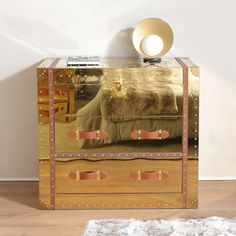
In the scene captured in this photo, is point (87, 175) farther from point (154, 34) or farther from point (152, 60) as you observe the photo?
point (154, 34)

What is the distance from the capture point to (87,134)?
3.22 metres

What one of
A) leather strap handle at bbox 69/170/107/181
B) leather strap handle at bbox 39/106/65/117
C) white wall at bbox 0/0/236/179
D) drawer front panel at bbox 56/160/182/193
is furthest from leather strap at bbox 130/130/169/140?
white wall at bbox 0/0/236/179

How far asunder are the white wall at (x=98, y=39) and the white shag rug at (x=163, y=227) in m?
0.88

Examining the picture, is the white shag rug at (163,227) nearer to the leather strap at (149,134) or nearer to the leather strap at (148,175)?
the leather strap at (148,175)

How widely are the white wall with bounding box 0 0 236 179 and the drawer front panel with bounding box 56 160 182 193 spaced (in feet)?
1.92

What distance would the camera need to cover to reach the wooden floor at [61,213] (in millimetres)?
3023

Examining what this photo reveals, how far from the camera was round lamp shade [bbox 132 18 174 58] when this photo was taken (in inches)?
136

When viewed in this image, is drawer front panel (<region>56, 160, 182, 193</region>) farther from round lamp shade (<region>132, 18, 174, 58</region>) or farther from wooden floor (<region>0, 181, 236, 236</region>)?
round lamp shade (<region>132, 18, 174, 58</region>)

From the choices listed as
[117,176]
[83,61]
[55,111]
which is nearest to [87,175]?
[117,176]

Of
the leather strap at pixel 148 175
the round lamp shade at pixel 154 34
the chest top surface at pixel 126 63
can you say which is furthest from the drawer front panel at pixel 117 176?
the round lamp shade at pixel 154 34

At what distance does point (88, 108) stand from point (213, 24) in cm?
100

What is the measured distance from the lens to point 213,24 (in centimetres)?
362

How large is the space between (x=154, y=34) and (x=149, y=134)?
0.65 metres

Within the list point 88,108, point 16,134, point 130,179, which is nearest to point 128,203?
point 130,179
